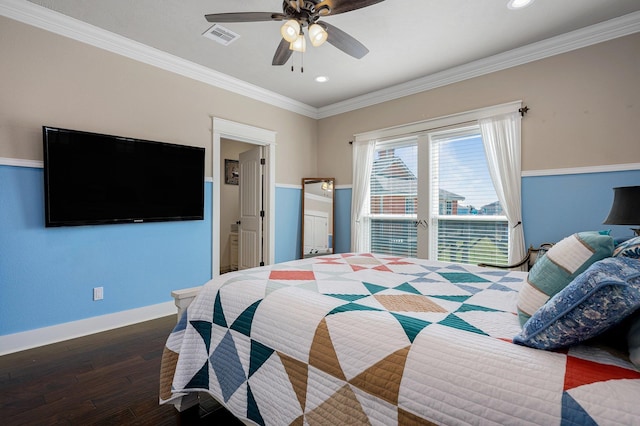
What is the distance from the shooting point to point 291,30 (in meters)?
2.07

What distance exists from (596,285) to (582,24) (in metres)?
3.15

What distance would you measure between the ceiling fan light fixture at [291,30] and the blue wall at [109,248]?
2370 mm

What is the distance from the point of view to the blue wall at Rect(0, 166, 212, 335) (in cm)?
247

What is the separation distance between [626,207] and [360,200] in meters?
2.86

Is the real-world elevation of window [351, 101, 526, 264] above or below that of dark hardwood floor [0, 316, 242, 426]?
above

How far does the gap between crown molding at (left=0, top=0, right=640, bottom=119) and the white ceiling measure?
0.19ft

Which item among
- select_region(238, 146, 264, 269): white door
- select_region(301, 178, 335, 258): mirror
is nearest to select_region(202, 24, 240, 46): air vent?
select_region(238, 146, 264, 269): white door

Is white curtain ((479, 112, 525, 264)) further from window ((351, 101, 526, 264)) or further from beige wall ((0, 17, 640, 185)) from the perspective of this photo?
beige wall ((0, 17, 640, 185))

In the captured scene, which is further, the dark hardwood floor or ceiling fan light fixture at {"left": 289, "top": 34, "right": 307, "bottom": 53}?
ceiling fan light fixture at {"left": 289, "top": 34, "right": 307, "bottom": 53}

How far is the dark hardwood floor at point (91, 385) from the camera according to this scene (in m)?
1.67

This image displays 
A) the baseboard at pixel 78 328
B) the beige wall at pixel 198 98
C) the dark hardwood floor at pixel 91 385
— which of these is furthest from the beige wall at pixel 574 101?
the baseboard at pixel 78 328

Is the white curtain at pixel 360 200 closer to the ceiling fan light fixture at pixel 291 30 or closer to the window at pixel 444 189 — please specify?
the window at pixel 444 189

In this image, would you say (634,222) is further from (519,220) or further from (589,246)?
(589,246)

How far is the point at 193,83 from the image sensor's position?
3590 millimetres
